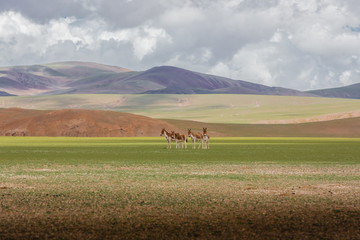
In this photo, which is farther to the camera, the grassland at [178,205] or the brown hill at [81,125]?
the brown hill at [81,125]

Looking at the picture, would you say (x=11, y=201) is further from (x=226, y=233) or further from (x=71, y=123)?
(x=71, y=123)

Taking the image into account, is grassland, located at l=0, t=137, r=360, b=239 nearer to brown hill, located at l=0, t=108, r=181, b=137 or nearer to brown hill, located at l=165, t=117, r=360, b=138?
brown hill, located at l=0, t=108, r=181, b=137

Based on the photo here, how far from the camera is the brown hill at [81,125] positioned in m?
103

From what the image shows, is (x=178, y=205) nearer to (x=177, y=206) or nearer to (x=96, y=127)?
(x=177, y=206)

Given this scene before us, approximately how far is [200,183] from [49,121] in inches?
3547

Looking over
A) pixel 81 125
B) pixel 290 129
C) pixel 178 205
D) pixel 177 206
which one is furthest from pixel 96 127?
pixel 177 206

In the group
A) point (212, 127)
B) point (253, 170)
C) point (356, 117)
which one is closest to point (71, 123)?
point (212, 127)

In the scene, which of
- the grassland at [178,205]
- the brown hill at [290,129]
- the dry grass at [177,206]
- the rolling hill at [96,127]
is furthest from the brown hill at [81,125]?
the dry grass at [177,206]

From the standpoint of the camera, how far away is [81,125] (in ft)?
342

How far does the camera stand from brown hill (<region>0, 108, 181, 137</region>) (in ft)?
338

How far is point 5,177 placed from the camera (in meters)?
21.3

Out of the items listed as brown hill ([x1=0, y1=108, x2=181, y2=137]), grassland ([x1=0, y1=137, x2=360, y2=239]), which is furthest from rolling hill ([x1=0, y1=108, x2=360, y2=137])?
grassland ([x1=0, y1=137, x2=360, y2=239])

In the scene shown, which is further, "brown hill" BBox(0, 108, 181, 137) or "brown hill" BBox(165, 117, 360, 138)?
"brown hill" BBox(165, 117, 360, 138)

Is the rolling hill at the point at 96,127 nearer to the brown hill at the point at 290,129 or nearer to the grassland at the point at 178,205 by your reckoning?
the brown hill at the point at 290,129
